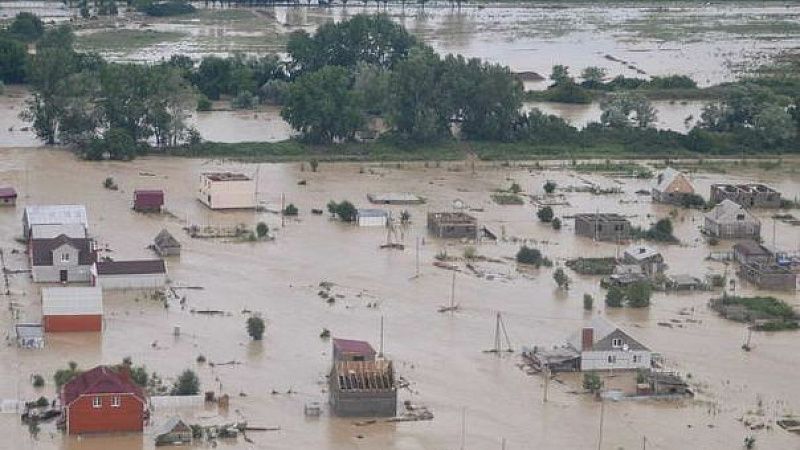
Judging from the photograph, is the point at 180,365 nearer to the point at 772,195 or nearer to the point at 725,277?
the point at 725,277

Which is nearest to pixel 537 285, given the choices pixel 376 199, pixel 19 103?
pixel 376 199

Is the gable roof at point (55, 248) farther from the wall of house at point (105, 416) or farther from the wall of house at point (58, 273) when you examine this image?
the wall of house at point (105, 416)

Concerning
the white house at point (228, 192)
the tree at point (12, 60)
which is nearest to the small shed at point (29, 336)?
the white house at point (228, 192)

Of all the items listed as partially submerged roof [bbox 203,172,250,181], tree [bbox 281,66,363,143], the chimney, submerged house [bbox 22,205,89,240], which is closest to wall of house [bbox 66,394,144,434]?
the chimney

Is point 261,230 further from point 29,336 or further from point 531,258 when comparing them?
point 29,336

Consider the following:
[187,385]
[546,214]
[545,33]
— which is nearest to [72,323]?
[187,385]

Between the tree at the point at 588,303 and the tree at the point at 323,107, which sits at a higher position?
the tree at the point at 323,107
